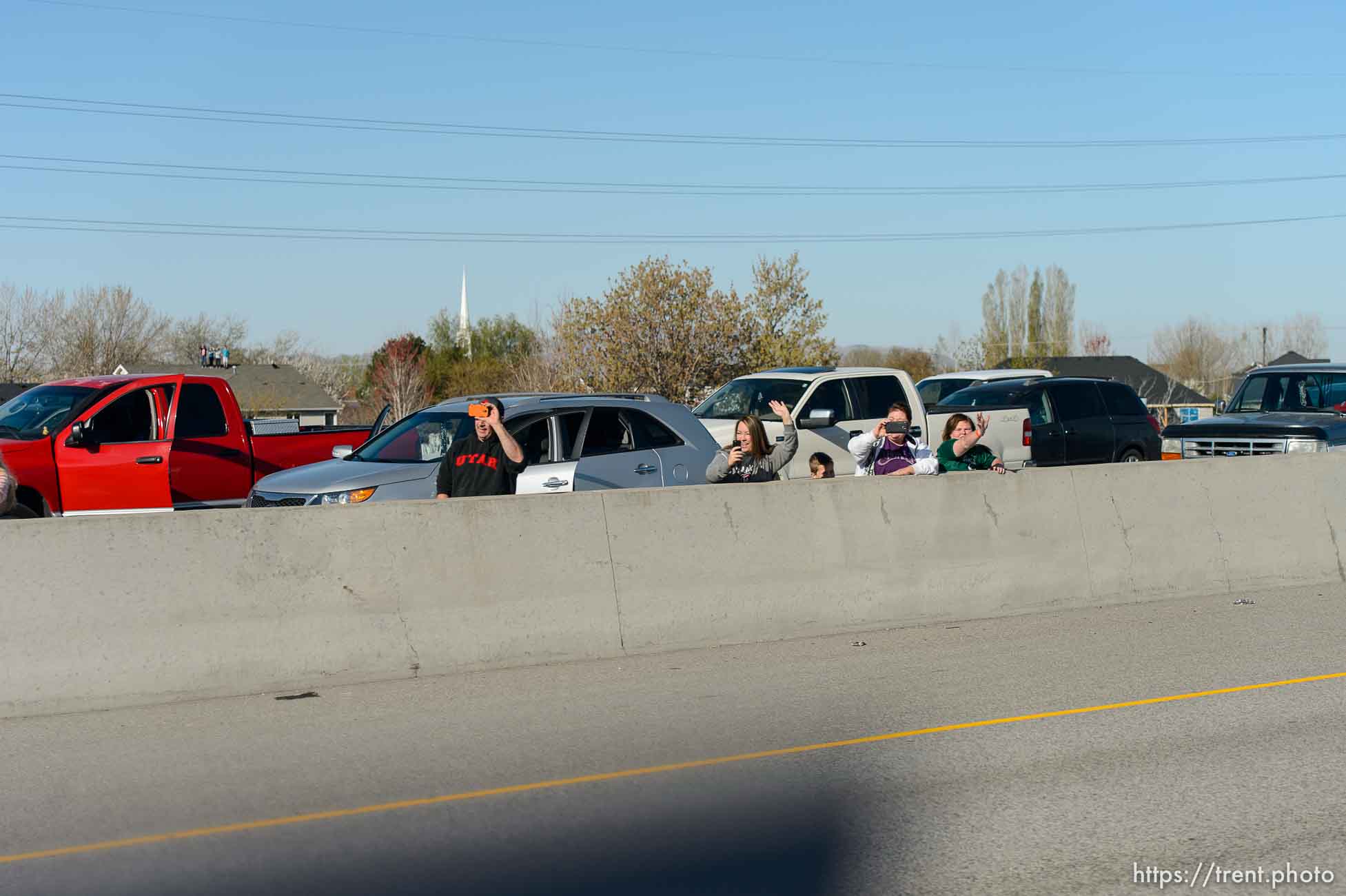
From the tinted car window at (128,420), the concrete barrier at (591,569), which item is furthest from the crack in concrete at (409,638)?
the tinted car window at (128,420)

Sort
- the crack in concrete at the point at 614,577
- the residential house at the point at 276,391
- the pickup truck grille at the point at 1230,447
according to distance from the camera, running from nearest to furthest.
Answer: the crack in concrete at the point at 614,577, the pickup truck grille at the point at 1230,447, the residential house at the point at 276,391

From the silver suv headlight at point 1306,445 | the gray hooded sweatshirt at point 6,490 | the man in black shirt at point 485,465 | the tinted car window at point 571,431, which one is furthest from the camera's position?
the silver suv headlight at point 1306,445

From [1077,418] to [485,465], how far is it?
12.5m

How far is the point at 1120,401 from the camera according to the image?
68.7ft

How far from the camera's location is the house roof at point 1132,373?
81.8 m

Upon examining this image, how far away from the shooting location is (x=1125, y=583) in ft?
38.7

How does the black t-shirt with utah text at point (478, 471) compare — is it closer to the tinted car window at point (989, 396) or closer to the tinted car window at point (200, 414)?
the tinted car window at point (200, 414)

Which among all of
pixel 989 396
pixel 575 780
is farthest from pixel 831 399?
pixel 575 780

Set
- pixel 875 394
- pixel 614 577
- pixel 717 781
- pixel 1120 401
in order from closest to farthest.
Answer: pixel 717 781, pixel 614 577, pixel 875 394, pixel 1120 401

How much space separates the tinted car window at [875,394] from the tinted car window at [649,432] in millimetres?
5723

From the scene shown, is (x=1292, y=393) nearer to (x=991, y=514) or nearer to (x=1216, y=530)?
(x=1216, y=530)

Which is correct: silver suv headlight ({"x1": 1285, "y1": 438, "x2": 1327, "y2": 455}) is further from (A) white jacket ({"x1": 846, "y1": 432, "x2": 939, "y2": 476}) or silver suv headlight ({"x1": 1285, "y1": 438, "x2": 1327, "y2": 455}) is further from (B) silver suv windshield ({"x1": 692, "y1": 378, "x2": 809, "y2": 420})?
(A) white jacket ({"x1": 846, "y1": 432, "x2": 939, "y2": 476})

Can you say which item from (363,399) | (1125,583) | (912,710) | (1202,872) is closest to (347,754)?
(912,710)

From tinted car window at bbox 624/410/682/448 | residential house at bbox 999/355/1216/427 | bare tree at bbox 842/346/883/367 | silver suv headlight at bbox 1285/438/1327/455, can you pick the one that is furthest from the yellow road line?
bare tree at bbox 842/346/883/367
